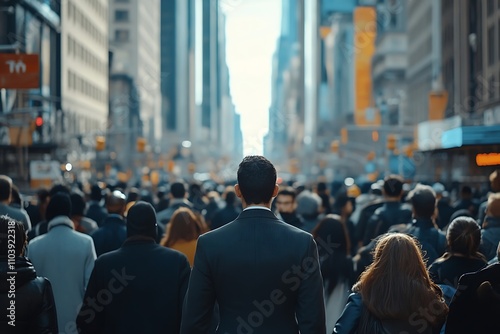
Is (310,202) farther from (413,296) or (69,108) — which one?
(69,108)

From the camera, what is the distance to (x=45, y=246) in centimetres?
927

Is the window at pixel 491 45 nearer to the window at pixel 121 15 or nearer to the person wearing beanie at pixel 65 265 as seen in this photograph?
the person wearing beanie at pixel 65 265

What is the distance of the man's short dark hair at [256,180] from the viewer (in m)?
5.86

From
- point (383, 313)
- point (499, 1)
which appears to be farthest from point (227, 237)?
point (499, 1)

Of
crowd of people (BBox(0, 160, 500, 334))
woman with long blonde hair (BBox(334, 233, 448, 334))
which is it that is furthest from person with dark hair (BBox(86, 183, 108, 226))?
woman with long blonde hair (BBox(334, 233, 448, 334))

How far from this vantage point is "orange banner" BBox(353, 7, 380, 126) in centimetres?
16212

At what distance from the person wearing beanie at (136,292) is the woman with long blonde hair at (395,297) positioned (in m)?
1.79

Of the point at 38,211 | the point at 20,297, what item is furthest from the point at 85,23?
the point at 20,297

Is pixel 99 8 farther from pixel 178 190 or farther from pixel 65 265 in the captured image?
pixel 65 265

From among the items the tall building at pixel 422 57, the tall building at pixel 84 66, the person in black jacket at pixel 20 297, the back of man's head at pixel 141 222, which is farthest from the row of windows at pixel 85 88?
the person in black jacket at pixel 20 297

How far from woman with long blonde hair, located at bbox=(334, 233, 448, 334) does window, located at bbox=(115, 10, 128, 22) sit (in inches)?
5415

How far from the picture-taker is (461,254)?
25.8 ft

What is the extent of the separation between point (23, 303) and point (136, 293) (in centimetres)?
109

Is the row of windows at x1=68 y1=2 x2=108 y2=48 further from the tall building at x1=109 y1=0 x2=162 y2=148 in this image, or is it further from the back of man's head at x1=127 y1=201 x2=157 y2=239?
the back of man's head at x1=127 y1=201 x2=157 y2=239
